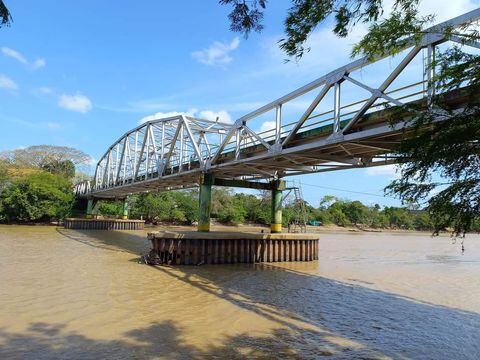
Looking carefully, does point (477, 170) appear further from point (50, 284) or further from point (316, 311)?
point (50, 284)

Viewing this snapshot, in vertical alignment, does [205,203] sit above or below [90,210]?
below

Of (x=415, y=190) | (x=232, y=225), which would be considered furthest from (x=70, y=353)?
(x=232, y=225)

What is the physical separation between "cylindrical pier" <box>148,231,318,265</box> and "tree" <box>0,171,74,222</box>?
42.5 m

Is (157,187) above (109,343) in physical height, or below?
above

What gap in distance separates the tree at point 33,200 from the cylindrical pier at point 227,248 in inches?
1672

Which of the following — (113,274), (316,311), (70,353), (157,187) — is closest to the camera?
(70,353)

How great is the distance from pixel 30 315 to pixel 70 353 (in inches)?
134

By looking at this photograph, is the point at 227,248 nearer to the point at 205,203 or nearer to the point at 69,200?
the point at 205,203

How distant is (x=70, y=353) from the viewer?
7387 mm

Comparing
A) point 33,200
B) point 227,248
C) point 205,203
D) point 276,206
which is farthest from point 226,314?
point 33,200

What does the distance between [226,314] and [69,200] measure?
58.1m

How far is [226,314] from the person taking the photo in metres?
11.0

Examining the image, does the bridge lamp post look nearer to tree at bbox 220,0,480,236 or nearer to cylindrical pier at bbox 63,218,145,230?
cylindrical pier at bbox 63,218,145,230

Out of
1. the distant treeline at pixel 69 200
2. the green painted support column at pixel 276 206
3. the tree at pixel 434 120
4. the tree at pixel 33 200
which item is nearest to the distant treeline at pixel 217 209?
the distant treeline at pixel 69 200
